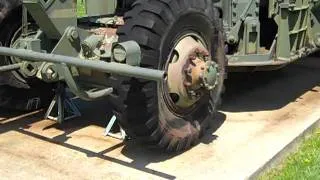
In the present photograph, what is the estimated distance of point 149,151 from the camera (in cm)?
487

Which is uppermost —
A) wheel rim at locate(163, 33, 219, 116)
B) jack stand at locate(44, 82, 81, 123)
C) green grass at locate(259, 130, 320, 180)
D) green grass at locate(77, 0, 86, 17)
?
green grass at locate(77, 0, 86, 17)

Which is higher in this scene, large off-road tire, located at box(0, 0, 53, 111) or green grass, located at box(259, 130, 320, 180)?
large off-road tire, located at box(0, 0, 53, 111)

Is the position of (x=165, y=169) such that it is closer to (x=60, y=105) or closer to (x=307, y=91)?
(x=60, y=105)

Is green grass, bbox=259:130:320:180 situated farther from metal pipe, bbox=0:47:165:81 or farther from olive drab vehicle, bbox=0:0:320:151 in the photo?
metal pipe, bbox=0:47:165:81

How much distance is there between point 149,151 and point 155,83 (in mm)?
717

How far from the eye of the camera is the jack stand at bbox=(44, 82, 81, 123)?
554cm

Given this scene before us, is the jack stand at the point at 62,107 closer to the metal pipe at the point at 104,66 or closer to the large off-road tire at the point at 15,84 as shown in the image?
the large off-road tire at the point at 15,84

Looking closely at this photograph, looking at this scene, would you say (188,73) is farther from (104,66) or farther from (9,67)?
(9,67)

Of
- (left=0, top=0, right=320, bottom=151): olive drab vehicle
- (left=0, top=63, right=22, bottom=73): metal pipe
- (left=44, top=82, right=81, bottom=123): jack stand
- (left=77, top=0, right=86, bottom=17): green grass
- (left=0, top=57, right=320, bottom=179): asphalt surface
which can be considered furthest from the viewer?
(left=44, top=82, right=81, bottom=123): jack stand

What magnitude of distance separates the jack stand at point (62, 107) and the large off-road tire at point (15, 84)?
0.75ft

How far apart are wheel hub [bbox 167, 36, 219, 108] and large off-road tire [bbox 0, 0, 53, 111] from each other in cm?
161

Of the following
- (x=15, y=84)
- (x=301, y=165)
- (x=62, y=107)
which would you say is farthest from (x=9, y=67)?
(x=301, y=165)

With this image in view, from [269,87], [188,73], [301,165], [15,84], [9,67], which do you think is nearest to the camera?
[188,73]

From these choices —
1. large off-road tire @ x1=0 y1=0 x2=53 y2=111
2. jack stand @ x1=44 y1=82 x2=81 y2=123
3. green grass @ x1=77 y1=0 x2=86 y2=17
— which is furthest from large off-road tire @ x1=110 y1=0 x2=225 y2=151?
large off-road tire @ x1=0 y1=0 x2=53 y2=111
